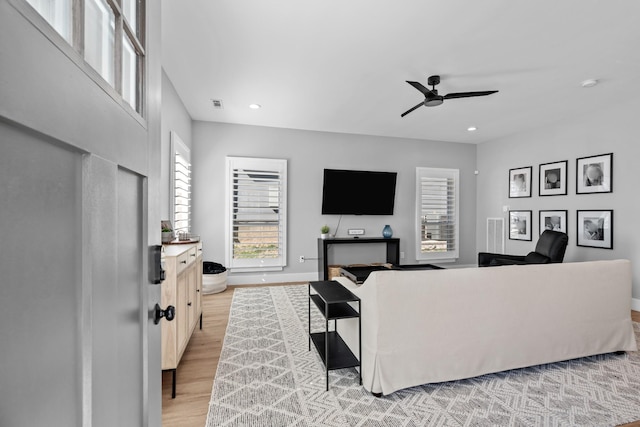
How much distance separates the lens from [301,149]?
17.4 ft

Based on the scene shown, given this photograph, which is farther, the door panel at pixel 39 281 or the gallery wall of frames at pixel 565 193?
the gallery wall of frames at pixel 565 193

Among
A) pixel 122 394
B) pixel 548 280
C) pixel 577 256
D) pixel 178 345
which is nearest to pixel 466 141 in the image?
pixel 577 256

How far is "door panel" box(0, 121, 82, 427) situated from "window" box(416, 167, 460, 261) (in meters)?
5.82

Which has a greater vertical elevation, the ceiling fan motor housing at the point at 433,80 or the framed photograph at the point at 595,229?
the ceiling fan motor housing at the point at 433,80

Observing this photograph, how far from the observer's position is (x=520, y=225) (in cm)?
534

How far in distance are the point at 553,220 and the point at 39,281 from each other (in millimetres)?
5970

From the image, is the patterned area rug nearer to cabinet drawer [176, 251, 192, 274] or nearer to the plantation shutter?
cabinet drawer [176, 251, 192, 274]

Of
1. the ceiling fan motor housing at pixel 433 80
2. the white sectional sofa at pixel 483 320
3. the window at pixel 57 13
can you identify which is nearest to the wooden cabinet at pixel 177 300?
the white sectional sofa at pixel 483 320

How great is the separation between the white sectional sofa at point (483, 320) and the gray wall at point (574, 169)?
204cm

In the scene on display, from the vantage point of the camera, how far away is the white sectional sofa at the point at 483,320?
76.0 inches

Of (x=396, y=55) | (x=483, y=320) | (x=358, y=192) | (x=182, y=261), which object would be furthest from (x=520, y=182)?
(x=182, y=261)

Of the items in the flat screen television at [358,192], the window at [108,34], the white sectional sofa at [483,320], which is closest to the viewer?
the window at [108,34]

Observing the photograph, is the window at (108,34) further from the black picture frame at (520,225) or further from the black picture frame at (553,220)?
the black picture frame at (520,225)

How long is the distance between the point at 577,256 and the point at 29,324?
585 centimetres
